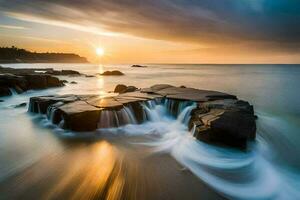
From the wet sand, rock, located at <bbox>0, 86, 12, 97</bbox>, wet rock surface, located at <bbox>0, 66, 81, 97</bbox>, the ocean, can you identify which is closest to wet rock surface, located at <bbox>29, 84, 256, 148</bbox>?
the ocean

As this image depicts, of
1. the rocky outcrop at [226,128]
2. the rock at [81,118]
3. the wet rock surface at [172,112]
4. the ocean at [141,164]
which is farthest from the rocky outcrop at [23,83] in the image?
the rocky outcrop at [226,128]

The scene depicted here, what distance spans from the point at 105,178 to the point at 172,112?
229 inches

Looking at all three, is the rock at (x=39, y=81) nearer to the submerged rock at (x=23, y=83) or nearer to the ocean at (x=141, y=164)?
the submerged rock at (x=23, y=83)

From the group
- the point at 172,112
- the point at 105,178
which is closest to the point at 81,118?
the point at 105,178

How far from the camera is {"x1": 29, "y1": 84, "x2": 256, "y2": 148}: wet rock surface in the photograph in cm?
659

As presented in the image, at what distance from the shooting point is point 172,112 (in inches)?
397

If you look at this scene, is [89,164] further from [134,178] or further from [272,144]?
[272,144]

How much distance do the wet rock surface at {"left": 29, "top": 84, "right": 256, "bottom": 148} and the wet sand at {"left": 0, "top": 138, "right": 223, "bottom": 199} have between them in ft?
5.33

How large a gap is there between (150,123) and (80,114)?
10.1ft

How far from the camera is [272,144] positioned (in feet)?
24.9

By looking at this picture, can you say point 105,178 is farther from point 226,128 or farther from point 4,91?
point 4,91

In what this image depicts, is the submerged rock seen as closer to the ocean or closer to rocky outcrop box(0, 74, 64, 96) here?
rocky outcrop box(0, 74, 64, 96)

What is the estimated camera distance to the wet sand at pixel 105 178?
13.8 ft

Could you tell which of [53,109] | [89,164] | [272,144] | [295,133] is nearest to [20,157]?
[89,164]
